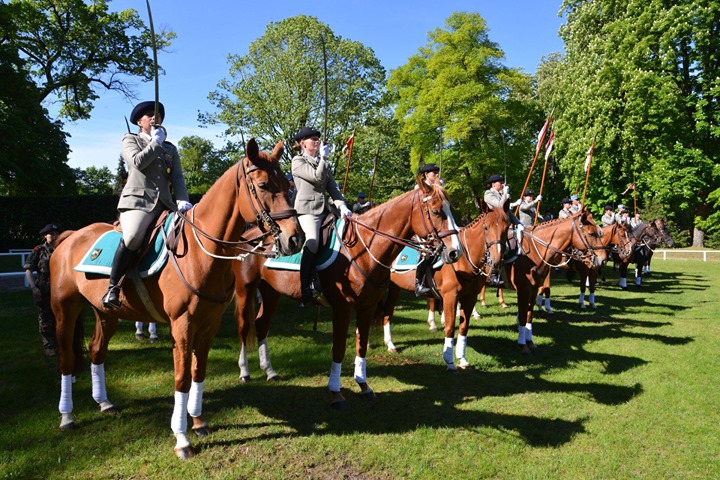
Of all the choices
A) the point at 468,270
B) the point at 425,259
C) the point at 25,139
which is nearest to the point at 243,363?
the point at 425,259

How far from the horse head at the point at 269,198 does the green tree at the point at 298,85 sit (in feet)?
85.0

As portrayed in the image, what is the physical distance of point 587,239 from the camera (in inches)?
434

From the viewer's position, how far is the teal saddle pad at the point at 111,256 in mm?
4691

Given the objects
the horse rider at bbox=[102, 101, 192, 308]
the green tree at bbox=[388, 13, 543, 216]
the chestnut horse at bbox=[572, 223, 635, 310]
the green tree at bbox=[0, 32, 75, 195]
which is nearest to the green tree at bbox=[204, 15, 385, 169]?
the green tree at bbox=[388, 13, 543, 216]

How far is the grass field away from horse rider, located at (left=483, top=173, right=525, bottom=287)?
149cm

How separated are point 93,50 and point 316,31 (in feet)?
45.8

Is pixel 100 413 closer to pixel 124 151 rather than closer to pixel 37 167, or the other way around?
pixel 124 151

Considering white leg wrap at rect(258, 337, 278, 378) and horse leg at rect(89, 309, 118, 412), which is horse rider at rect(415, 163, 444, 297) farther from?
horse leg at rect(89, 309, 118, 412)

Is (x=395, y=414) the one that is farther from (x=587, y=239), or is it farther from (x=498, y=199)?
(x=587, y=239)

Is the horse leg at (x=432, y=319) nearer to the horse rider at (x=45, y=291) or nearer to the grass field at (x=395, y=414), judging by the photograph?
the grass field at (x=395, y=414)

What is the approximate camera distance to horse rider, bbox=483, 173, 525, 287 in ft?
25.7

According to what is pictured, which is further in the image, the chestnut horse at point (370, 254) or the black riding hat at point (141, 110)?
the chestnut horse at point (370, 254)

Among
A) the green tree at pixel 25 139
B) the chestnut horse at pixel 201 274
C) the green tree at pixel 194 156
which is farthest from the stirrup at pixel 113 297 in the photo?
the green tree at pixel 194 156

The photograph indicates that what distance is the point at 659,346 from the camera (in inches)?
380
